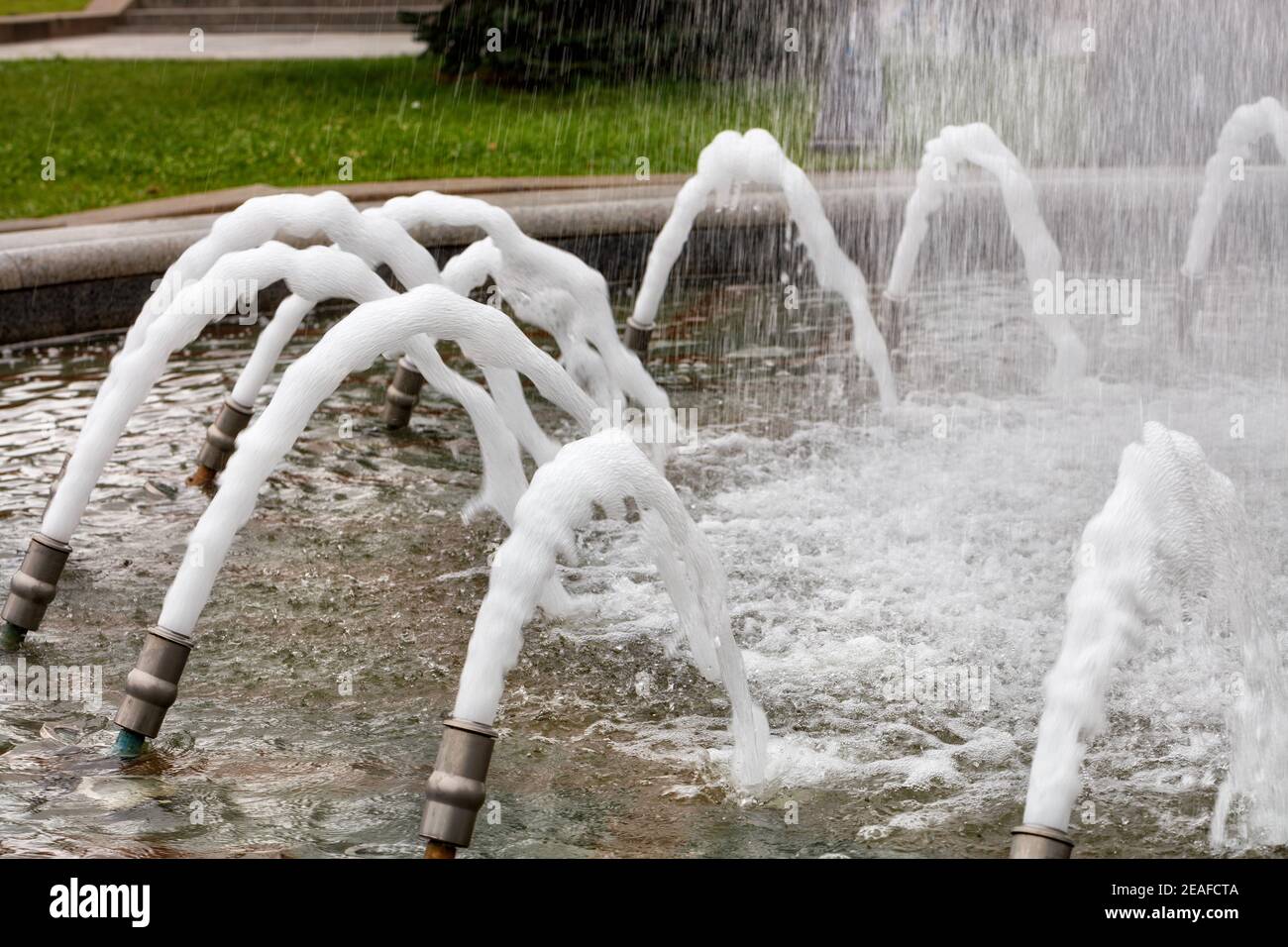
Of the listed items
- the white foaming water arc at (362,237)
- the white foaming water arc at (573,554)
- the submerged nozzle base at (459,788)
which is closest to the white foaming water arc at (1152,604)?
the white foaming water arc at (573,554)

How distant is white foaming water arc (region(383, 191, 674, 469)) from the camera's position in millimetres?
6523

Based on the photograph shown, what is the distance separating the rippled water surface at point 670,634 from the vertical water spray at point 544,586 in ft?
1.03

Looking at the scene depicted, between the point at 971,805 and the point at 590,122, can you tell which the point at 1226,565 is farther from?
the point at 590,122

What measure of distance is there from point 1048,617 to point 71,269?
5.90 m

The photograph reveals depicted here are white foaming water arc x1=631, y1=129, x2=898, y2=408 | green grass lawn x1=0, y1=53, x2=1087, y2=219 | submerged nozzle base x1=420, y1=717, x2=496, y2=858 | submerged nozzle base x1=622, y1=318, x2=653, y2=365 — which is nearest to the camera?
submerged nozzle base x1=420, y1=717, x2=496, y2=858

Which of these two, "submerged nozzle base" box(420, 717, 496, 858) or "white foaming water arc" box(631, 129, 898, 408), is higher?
"white foaming water arc" box(631, 129, 898, 408)

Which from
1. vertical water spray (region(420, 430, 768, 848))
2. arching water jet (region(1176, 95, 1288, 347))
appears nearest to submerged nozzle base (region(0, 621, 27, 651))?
vertical water spray (region(420, 430, 768, 848))

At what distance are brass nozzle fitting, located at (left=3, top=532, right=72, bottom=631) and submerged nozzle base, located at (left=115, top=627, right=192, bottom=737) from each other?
1091 millimetres

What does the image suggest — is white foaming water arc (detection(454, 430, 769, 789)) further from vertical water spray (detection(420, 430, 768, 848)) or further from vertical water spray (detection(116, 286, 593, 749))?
vertical water spray (detection(116, 286, 593, 749))

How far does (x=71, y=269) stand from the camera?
9.02 metres

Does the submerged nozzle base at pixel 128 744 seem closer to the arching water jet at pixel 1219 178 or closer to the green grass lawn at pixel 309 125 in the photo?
the arching water jet at pixel 1219 178

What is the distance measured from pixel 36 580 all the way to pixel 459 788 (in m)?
2.33

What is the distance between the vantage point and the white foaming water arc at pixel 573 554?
3521mm
